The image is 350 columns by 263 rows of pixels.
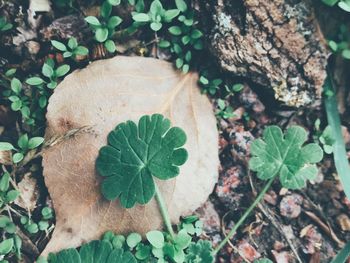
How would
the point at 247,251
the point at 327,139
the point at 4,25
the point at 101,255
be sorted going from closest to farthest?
the point at 101,255, the point at 4,25, the point at 247,251, the point at 327,139

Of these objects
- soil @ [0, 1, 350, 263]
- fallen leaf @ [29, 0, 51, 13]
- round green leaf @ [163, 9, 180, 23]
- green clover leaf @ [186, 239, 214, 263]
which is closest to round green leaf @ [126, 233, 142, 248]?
green clover leaf @ [186, 239, 214, 263]

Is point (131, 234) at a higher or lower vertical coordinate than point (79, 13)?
lower

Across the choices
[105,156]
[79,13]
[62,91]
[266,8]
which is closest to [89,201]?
[105,156]

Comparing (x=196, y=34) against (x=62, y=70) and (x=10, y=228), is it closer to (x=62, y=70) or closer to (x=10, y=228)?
(x=62, y=70)

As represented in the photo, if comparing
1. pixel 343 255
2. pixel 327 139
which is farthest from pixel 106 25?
pixel 343 255

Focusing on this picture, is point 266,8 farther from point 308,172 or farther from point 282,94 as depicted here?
point 308,172

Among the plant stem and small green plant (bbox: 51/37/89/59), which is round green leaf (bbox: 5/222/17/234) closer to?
small green plant (bbox: 51/37/89/59)
